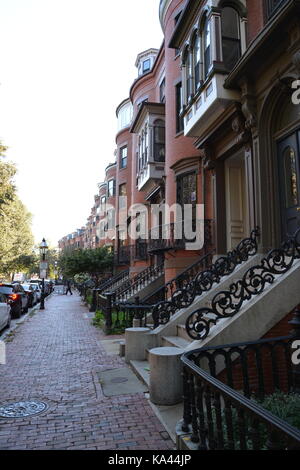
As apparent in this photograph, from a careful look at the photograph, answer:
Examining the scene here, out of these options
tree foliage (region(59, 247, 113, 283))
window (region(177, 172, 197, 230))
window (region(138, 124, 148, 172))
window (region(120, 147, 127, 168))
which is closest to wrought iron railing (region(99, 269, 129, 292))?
tree foliage (region(59, 247, 113, 283))

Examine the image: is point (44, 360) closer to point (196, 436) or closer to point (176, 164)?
point (196, 436)

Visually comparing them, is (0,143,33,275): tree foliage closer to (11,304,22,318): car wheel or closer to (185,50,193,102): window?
(11,304,22,318): car wheel

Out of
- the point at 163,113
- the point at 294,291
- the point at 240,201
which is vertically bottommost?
the point at 294,291

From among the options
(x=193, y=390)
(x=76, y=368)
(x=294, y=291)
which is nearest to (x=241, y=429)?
(x=193, y=390)

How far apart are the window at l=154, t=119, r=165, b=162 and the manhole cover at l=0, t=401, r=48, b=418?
Answer: 14.7 meters

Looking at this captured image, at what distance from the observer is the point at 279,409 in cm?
367

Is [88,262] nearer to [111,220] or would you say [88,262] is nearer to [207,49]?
[111,220]

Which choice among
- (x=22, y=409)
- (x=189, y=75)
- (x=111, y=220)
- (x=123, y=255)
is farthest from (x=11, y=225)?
(x=22, y=409)

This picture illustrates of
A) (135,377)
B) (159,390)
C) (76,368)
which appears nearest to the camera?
(159,390)

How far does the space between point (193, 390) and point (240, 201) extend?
339 inches

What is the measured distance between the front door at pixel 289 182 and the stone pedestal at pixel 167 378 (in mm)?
4426

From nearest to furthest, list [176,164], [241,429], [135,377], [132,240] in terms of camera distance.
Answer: [241,429] → [135,377] → [176,164] → [132,240]

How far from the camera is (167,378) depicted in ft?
16.3

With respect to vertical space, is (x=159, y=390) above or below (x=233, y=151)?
below
